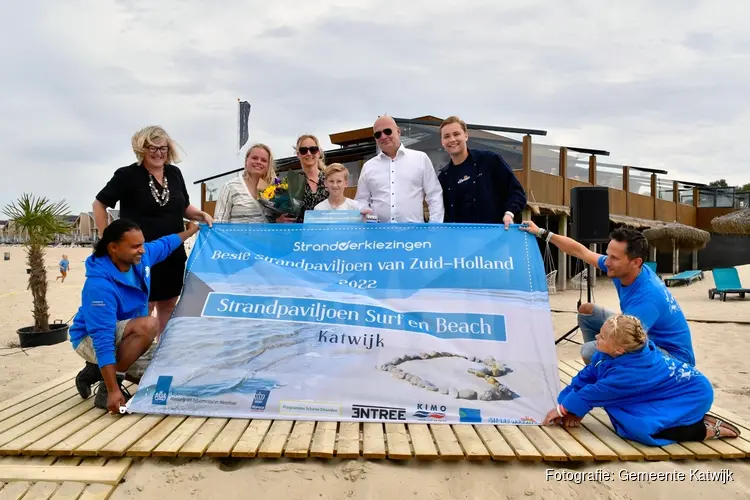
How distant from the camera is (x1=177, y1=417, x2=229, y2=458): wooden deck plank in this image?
2.45 m

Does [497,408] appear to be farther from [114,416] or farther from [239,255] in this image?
[114,416]

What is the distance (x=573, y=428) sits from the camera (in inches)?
112

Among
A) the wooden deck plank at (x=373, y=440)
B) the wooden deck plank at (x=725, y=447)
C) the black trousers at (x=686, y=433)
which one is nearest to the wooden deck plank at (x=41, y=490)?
the wooden deck plank at (x=373, y=440)

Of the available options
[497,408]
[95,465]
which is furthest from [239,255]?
[497,408]

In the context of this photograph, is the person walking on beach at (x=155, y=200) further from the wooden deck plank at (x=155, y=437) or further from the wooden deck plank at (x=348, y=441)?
the wooden deck plank at (x=348, y=441)

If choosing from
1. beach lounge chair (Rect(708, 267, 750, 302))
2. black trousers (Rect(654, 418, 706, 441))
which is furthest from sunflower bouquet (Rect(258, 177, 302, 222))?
beach lounge chair (Rect(708, 267, 750, 302))

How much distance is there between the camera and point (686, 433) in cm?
265

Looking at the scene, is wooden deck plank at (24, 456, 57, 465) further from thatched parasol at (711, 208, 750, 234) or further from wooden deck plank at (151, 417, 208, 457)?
thatched parasol at (711, 208, 750, 234)

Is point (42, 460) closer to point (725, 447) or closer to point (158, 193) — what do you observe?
point (158, 193)

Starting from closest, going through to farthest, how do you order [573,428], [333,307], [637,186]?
1. [573,428]
2. [333,307]
3. [637,186]

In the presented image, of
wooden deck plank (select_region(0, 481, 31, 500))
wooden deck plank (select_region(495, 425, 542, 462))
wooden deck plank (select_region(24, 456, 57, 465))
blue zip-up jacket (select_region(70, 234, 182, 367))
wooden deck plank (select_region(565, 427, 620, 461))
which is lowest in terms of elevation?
wooden deck plank (select_region(0, 481, 31, 500))

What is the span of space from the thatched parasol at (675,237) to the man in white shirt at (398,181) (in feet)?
61.4

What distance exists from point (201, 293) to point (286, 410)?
106 centimetres

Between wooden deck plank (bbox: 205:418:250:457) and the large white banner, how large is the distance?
80 mm
